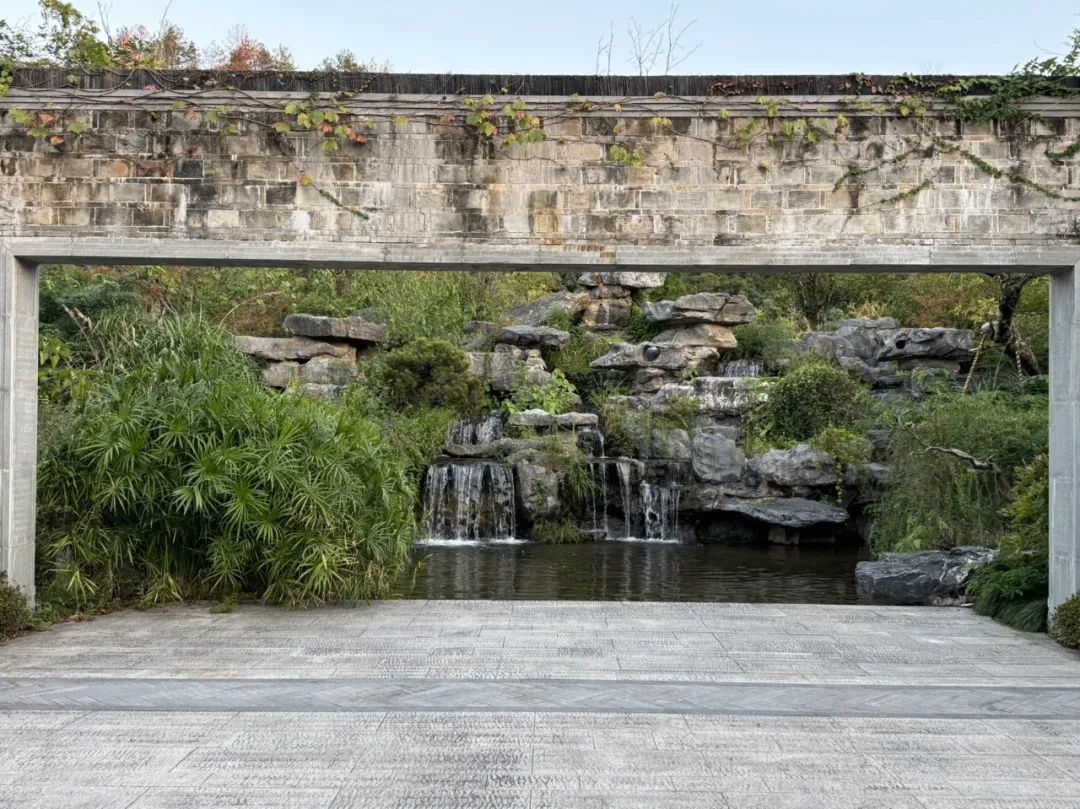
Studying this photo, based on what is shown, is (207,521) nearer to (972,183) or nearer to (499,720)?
(499,720)

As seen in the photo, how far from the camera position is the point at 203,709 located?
5.93 metres

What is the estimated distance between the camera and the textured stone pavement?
4.68 meters

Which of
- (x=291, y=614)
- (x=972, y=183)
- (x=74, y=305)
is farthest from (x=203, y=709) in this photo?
(x=74, y=305)

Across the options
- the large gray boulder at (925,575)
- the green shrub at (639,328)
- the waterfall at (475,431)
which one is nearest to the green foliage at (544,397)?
the waterfall at (475,431)

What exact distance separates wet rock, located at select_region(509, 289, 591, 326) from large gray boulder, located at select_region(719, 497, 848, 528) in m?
Result: 8.51

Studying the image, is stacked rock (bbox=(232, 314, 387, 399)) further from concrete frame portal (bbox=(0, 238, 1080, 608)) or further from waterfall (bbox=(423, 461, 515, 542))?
concrete frame portal (bbox=(0, 238, 1080, 608))

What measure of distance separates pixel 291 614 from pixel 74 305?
10697mm

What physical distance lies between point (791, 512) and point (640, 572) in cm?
387

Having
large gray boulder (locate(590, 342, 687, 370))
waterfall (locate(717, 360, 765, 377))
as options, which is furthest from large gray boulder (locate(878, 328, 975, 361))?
large gray boulder (locate(590, 342, 687, 370))

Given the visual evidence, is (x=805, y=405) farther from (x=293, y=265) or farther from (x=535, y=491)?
(x=293, y=265)

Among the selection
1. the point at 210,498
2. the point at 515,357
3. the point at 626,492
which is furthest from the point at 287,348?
the point at 210,498

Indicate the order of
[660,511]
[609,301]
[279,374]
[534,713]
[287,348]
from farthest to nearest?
1. [609,301]
2. [287,348]
3. [279,374]
4. [660,511]
5. [534,713]

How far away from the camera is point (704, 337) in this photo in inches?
918

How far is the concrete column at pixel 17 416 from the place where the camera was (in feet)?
25.8
